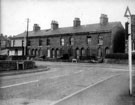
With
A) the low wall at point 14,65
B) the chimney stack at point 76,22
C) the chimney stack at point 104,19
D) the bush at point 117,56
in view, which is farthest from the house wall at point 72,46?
the low wall at point 14,65

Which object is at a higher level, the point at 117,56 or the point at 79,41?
the point at 79,41

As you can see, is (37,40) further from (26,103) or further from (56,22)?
(26,103)

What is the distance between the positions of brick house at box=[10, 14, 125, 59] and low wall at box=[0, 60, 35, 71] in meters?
22.5

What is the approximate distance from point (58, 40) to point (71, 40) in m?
3.70

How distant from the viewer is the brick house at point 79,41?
42.3 metres

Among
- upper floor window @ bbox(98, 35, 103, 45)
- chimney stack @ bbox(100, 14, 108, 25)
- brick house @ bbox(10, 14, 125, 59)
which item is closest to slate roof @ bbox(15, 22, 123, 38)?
brick house @ bbox(10, 14, 125, 59)

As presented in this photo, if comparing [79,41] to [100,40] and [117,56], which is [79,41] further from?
[117,56]

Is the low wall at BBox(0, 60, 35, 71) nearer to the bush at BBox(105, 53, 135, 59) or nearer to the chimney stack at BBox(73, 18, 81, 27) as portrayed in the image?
the bush at BBox(105, 53, 135, 59)

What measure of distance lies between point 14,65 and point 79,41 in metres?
27.0

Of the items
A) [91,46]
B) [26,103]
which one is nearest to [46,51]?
[91,46]

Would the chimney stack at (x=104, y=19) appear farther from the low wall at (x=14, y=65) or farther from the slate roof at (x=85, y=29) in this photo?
the low wall at (x=14, y=65)

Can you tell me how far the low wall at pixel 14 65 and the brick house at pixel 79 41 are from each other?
22.5 metres

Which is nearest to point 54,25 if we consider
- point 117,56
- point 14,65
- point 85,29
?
point 85,29

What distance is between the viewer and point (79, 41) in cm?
4622
